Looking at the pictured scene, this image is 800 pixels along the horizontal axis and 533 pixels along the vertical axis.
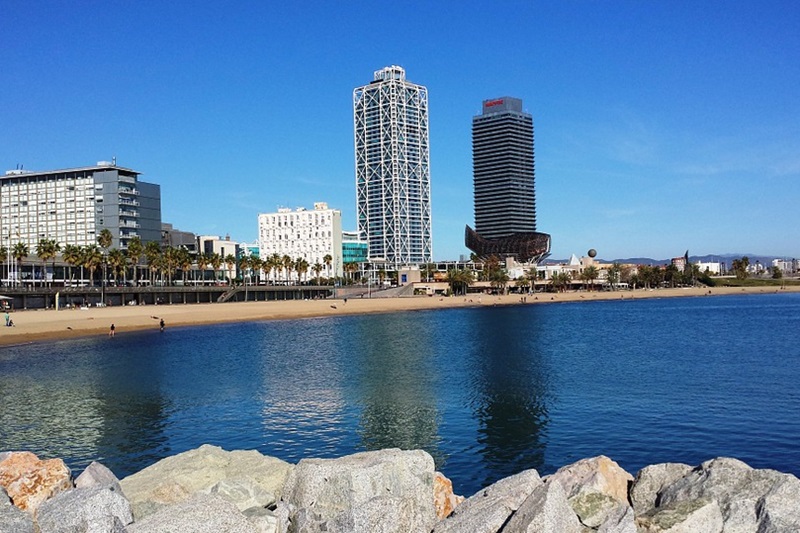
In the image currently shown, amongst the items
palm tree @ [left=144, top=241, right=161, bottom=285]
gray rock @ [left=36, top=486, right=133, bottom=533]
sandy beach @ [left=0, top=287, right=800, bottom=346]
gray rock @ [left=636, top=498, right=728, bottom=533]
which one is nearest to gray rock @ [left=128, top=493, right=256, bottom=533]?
gray rock @ [left=36, top=486, right=133, bottom=533]

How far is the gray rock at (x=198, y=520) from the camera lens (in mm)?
10188

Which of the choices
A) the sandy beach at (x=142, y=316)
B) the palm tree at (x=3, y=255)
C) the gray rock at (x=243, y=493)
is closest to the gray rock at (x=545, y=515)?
the gray rock at (x=243, y=493)

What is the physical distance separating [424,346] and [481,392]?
31152 mm

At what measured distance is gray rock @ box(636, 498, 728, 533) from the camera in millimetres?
11523

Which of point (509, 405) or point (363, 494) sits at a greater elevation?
point (363, 494)

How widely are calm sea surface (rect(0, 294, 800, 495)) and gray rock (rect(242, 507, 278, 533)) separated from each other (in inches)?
423

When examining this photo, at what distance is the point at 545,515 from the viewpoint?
1051cm

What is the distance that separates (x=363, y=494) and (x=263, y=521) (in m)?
1.79

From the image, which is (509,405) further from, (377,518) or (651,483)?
(377,518)

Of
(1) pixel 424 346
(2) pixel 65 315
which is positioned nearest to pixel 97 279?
(2) pixel 65 315

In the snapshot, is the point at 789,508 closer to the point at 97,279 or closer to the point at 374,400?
the point at 374,400

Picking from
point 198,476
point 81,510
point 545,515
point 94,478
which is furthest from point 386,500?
point 94,478

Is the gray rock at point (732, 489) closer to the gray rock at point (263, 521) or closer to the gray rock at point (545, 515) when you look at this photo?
the gray rock at point (545, 515)

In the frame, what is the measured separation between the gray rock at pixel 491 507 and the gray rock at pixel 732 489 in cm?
270
